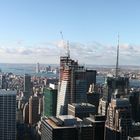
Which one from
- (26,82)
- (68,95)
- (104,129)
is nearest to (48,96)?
(68,95)

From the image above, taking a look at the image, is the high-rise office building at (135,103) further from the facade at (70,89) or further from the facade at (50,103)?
the facade at (50,103)

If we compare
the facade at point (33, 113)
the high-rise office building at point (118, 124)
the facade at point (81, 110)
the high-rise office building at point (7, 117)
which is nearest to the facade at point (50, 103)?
the facade at point (33, 113)

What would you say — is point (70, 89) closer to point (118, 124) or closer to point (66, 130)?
point (118, 124)

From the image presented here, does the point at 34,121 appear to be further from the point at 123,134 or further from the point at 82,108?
the point at 123,134

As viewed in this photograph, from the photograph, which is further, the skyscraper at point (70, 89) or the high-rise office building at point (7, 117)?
the skyscraper at point (70, 89)

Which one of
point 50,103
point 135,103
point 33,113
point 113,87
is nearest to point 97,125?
point 50,103

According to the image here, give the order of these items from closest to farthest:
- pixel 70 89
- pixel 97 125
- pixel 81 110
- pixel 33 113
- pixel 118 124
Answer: pixel 118 124 < pixel 97 125 < pixel 81 110 < pixel 70 89 < pixel 33 113
